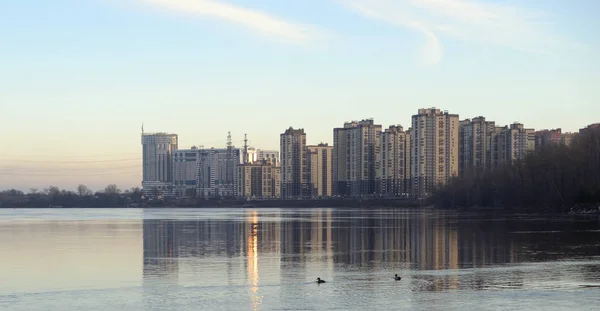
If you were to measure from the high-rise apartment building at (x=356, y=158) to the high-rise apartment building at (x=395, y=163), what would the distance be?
12.5ft

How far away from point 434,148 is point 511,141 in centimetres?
1492

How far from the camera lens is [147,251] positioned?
3703cm

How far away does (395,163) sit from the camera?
176 m

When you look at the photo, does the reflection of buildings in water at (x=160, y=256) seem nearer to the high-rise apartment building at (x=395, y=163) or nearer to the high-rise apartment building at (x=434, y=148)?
the high-rise apartment building at (x=434, y=148)

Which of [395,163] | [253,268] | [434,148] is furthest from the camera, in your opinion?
[395,163]

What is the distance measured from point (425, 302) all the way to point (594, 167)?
71.1 metres

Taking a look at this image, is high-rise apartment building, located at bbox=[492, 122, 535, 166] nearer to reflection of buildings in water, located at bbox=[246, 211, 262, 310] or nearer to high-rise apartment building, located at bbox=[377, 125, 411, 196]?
high-rise apartment building, located at bbox=[377, 125, 411, 196]

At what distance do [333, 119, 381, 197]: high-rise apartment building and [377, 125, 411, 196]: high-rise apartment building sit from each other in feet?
12.5

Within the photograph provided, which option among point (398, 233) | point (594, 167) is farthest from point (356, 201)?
point (398, 233)

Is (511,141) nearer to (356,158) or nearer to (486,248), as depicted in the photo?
(356,158)

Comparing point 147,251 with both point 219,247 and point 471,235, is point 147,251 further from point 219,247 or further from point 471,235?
point 471,235

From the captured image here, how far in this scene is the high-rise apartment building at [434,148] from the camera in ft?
536

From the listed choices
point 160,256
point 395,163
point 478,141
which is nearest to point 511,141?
point 478,141

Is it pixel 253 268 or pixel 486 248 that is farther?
pixel 486 248
